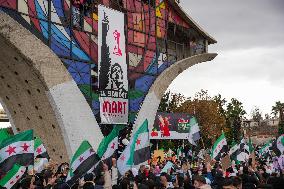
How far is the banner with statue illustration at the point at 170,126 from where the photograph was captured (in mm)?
33031

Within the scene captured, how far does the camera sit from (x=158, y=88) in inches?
1029

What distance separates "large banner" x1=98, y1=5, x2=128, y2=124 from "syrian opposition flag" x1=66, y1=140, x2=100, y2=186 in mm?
11394

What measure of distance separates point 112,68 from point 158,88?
5442 mm

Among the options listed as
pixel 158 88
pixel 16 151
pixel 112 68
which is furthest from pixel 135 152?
pixel 158 88

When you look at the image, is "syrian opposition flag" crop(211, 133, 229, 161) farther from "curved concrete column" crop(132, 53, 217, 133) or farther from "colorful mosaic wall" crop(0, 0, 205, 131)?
"curved concrete column" crop(132, 53, 217, 133)

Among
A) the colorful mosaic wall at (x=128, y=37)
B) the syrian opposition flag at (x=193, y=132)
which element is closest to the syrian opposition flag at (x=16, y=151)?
the colorful mosaic wall at (x=128, y=37)

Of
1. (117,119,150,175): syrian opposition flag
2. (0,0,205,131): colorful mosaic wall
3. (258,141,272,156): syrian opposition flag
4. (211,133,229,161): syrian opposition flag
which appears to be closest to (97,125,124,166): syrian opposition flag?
(117,119,150,175): syrian opposition flag

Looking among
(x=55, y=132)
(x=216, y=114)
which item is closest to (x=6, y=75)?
(x=55, y=132)

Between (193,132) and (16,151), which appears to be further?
(193,132)

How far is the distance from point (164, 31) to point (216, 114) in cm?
2900

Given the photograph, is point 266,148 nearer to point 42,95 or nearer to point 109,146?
point 42,95

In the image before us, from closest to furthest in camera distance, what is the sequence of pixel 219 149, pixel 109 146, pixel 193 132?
pixel 109 146
pixel 219 149
pixel 193 132

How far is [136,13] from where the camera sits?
24.8m

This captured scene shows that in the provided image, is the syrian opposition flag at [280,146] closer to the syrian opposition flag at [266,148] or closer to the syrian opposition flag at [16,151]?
the syrian opposition flag at [16,151]
